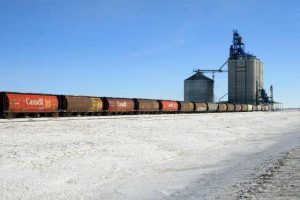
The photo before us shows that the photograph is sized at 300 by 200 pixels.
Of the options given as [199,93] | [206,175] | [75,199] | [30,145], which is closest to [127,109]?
[30,145]

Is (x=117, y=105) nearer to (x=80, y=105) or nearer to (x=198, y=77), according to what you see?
(x=80, y=105)

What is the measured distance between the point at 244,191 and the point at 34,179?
19.3ft

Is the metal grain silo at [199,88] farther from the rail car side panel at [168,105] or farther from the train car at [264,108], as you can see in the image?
the rail car side panel at [168,105]

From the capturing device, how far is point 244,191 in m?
11.1

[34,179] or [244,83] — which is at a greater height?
[244,83]

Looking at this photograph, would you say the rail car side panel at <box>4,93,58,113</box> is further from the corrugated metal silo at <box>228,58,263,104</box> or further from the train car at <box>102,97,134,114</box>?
the corrugated metal silo at <box>228,58,263,104</box>

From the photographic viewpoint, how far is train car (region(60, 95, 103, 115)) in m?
41.8

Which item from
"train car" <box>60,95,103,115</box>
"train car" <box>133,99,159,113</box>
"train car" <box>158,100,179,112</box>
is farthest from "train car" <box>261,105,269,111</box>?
"train car" <box>60,95,103,115</box>

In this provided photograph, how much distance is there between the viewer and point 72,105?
139 ft

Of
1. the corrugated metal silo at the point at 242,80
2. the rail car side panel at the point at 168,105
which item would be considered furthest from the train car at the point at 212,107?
the corrugated metal silo at the point at 242,80

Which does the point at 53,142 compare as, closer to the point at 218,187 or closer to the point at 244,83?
the point at 218,187

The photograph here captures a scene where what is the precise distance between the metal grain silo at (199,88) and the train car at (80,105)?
70602mm

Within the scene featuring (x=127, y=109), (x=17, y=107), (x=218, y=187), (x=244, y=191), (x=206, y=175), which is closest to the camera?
(x=244, y=191)

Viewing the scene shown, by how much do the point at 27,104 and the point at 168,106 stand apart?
102 ft
